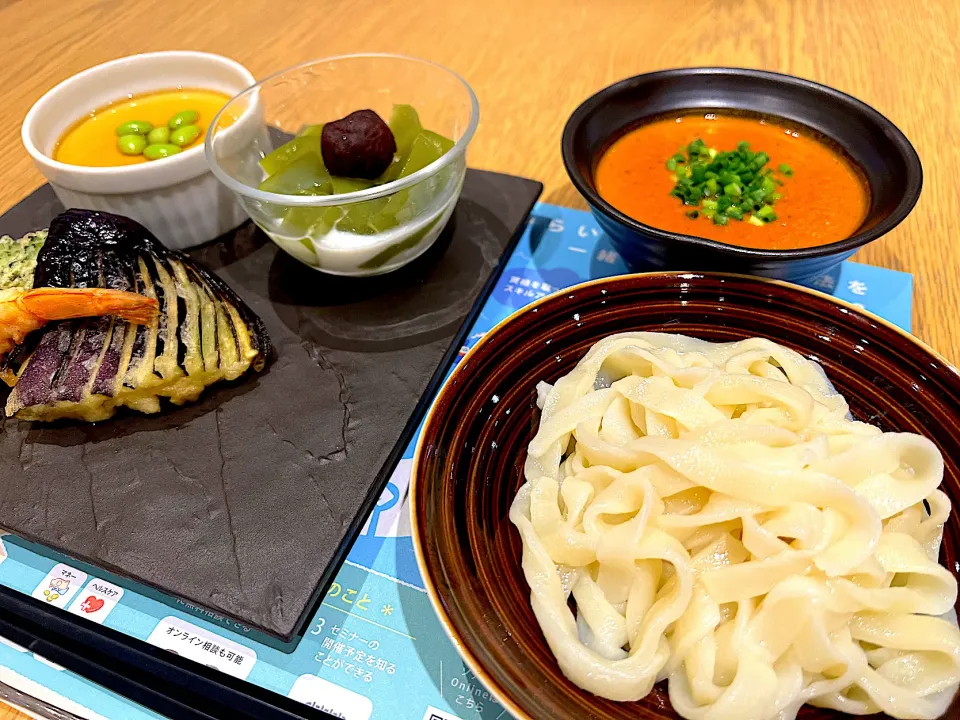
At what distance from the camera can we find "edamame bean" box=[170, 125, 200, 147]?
2240 mm

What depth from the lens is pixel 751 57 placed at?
3.30 meters

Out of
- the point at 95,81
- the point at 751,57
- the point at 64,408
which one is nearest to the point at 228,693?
the point at 64,408

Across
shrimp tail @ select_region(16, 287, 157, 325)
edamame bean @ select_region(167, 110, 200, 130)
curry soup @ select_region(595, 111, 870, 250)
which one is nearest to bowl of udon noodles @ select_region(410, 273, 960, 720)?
curry soup @ select_region(595, 111, 870, 250)

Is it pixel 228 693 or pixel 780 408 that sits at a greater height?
pixel 780 408

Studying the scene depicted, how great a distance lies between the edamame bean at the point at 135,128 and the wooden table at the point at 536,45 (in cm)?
76

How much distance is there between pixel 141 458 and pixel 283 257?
2.74ft

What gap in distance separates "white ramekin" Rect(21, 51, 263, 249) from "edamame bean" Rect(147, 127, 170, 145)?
0.51 ft

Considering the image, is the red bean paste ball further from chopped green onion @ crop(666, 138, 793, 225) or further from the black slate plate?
chopped green onion @ crop(666, 138, 793, 225)

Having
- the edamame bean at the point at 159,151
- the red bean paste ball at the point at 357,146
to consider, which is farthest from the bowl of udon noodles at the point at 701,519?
the edamame bean at the point at 159,151

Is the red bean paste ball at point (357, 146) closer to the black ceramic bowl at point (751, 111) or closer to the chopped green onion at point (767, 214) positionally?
the black ceramic bowl at point (751, 111)

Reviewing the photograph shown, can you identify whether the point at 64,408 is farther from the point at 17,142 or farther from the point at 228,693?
the point at 17,142

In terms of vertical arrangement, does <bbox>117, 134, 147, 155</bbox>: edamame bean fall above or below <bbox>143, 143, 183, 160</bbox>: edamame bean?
above

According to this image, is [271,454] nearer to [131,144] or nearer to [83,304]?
[83,304]

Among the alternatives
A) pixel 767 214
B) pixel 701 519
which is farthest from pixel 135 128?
pixel 701 519
